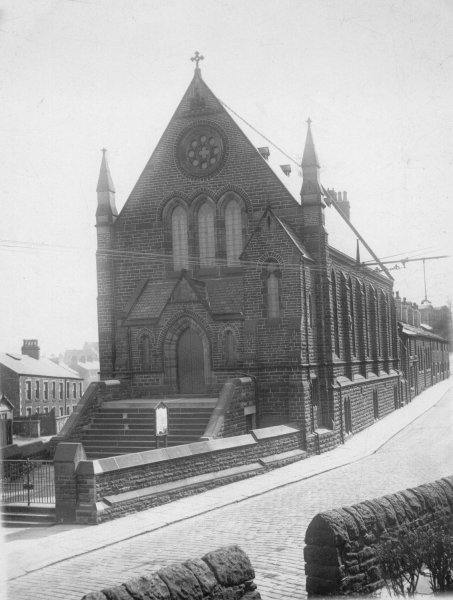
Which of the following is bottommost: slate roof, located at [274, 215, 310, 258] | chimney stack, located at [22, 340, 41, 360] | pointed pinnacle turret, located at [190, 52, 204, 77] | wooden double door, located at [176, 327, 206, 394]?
wooden double door, located at [176, 327, 206, 394]

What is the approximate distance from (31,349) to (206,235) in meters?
25.1

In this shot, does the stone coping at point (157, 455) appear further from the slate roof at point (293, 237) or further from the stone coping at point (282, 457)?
the slate roof at point (293, 237)

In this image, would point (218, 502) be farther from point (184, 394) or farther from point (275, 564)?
point (184, 394)

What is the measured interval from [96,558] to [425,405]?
1436 inches

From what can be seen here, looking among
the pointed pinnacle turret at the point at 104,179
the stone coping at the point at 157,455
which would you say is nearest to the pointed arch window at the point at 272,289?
the stone coping at the point at 157,455

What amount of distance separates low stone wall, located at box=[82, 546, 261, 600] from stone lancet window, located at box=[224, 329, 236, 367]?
20.0 metres

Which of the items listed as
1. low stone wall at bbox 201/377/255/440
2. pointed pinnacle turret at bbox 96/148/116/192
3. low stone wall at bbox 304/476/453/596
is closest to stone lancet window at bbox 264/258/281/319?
low stone wall at bbox 201/377/255/440

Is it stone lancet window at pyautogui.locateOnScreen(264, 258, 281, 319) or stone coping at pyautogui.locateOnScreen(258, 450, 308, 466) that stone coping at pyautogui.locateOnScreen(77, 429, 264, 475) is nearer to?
stone coping at pyautogui.locateOnScreen(258, 450, 308, 466)

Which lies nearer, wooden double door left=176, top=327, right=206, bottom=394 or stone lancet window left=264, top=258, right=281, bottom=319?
stone lancet window left=264, top=258, right=281, bottom=319

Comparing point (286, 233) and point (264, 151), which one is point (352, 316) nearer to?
point (264, 151)

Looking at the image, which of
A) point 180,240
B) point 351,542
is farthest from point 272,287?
point 351,542

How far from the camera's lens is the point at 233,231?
29.1 meters

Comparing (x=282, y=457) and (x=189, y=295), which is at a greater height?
(x=189, y=295)

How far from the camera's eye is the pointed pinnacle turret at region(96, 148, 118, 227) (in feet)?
99.0
